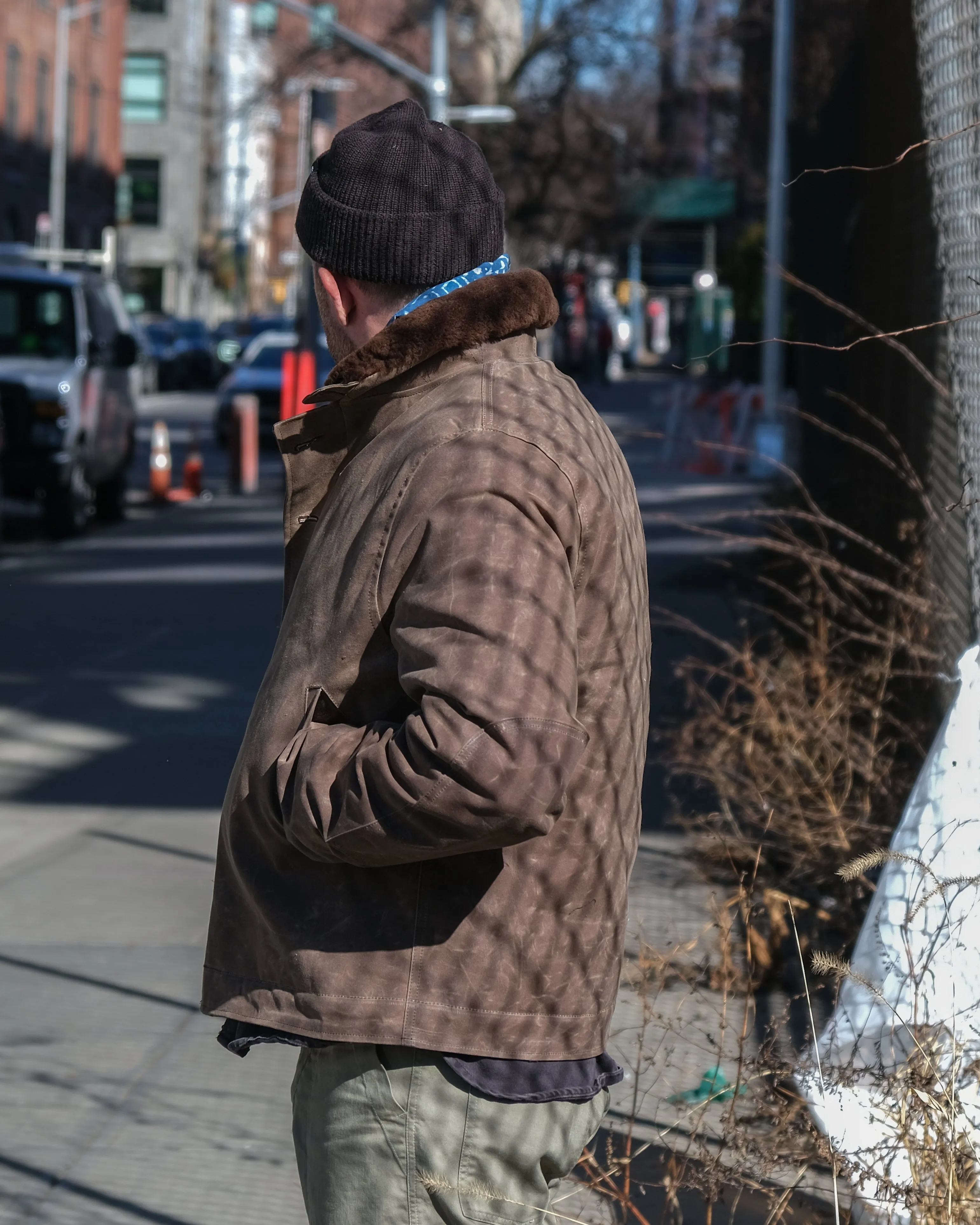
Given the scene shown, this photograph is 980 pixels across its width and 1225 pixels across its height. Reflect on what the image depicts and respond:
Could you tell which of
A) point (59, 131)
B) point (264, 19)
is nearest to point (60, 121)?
point (59, 131)

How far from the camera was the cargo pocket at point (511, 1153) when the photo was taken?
2041 mm

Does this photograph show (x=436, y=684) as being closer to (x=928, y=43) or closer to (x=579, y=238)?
(x=928, y=43)

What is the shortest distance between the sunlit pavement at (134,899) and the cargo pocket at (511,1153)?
3.89 feet

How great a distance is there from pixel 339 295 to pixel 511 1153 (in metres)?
1.04

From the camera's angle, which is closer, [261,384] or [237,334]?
[261,384]

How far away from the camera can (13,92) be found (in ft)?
158

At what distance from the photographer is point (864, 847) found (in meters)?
4.86

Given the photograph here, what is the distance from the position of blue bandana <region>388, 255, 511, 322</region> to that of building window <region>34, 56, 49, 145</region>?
5159 cm

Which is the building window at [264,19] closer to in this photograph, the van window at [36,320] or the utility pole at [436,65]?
the utility pole at [436,65]

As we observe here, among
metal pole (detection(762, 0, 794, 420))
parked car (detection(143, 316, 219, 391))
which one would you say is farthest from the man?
parked car (detection(143, 316, 219, 391))

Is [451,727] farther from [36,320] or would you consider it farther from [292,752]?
[36,320]

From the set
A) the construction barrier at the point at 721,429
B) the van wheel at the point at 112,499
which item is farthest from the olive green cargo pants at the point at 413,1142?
the van wheel at the point at 112,499

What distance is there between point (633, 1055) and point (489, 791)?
2.58 meters

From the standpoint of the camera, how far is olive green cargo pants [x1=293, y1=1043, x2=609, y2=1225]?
202cm
